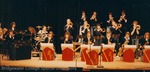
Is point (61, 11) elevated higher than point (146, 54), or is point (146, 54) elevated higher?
point (61, 11)

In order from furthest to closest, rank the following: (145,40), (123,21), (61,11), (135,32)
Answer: (61,11) → (123,21) → (135,32) → (145,40)

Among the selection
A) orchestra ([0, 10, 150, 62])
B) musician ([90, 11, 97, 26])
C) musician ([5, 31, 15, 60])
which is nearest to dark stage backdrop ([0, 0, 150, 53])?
orchestra ([0, 10, 150, 62])

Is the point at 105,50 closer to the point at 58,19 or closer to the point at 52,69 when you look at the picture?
the point at 52,69

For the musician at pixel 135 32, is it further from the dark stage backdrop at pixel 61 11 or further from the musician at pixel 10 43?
the musician at pixel 10 43

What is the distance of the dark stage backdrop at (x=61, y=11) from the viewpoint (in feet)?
45.2

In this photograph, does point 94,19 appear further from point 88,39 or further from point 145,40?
point 145,40

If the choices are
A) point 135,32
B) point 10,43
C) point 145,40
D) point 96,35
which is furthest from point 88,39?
point 10,43

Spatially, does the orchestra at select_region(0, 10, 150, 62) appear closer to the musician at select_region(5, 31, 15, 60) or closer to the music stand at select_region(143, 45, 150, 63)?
the musician at select_region(5, 31, 15, 60)

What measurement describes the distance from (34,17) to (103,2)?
137 inches

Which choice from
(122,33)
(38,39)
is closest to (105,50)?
(122,33)

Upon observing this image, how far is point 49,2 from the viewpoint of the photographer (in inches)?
548

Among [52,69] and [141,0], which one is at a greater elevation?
[141,0]

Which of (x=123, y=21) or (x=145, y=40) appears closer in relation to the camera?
(x=145, y=40)

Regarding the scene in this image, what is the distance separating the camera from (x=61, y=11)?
14258 millimetres
